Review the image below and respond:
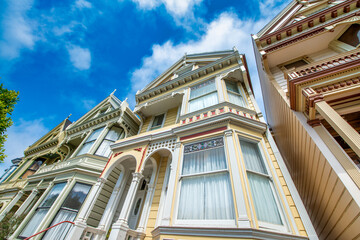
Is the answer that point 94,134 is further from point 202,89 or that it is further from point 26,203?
point 202,89

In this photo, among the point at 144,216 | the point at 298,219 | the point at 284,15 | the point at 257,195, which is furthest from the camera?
the point at 284,15

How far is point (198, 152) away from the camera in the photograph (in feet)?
17.3

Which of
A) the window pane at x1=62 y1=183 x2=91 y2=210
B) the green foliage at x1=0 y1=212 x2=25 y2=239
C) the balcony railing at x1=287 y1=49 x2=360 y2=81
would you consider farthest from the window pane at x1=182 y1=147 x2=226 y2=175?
the green foliage at x1=0 y1=212 x2=25 y2=239

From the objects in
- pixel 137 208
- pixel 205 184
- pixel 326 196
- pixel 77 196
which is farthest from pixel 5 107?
pixel 326 196

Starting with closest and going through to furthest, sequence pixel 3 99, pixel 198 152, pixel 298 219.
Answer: pixel 298 219 < pixel 198 152 < pixel 3 99

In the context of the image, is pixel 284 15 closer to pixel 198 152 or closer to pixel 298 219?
pixel 198 152

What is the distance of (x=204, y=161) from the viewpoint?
4.95 m

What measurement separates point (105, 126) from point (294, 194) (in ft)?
36.0

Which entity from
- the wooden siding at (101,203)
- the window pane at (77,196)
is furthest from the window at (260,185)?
the window pane at (77,196)

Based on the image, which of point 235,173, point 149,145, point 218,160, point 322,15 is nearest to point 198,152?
point 218,160

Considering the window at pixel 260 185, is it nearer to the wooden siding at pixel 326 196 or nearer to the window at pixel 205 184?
the window at pixel 205 184

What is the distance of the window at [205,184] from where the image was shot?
3.87 metres

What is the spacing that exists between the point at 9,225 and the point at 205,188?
9.77m

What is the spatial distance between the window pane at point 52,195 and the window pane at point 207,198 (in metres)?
7.34
